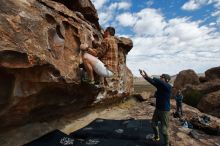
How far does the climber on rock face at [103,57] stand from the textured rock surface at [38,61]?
561 mm

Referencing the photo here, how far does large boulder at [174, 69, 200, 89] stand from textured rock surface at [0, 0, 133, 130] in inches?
1193

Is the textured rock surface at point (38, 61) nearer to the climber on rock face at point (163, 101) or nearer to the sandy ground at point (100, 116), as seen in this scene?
the sandy ground at point (100, 116)

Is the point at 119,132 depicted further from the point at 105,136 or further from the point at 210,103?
the point at 210,103

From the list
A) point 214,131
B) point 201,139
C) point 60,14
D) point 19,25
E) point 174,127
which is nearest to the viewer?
point 19,25

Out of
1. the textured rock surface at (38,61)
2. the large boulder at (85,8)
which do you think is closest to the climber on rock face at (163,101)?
the textured rock surface at (38,61)

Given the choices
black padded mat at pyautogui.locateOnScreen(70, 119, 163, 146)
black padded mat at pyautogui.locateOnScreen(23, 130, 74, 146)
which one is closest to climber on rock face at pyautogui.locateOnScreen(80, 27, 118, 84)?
black padded mat at pyautogui.locateOnScreen(70, 119, 163, 146)

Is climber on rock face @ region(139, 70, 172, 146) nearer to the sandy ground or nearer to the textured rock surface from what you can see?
the sandy ground

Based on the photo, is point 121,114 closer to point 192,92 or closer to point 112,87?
point 112,87

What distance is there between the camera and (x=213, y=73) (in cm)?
3622

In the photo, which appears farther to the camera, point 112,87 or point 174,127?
point 112,87

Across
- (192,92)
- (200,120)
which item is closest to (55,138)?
(200,120)

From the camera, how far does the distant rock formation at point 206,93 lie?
27.8m

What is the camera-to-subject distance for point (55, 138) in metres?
9.40

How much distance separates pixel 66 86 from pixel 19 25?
285 cm
